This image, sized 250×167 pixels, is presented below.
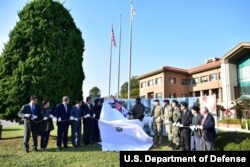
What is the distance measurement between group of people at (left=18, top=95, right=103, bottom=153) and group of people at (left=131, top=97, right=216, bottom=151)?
2204mm

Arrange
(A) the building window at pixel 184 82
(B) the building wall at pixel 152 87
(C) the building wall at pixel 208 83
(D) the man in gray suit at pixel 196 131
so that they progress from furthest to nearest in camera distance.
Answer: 1. (A) the building window at pixel 184 82
2. (B) the building wall at pixel 152 87
3. (C) the building wall at pixel 208 83
4. (D) the man in gray suit at pixel 196 131

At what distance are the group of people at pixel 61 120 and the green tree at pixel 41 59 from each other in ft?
5.42

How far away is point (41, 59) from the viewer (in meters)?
14.5

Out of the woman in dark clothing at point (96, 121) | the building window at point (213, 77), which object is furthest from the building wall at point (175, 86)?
the woman in dark clothing at point (96, 121)

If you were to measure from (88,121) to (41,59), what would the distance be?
390cm

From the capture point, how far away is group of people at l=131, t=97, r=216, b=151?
10336mm

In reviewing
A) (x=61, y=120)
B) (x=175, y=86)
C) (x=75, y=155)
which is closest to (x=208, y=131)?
(x=75, y=155)

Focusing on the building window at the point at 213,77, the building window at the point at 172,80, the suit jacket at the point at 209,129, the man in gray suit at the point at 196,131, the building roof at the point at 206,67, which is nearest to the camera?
the suit jacket at the point at 209,129

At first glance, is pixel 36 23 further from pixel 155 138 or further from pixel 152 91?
pixel 152 91

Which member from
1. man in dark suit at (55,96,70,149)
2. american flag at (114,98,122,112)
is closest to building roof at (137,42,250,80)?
american flag at (114,98,122,112)

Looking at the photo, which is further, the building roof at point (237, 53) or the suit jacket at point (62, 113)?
the building roof at point (237, 53)

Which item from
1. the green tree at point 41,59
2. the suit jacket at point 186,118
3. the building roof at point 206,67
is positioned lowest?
the suit jacket at point 186,118

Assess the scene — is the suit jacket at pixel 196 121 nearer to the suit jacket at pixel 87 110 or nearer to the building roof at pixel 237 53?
the suit jacket at pixel 87 110

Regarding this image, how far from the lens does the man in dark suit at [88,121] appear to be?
13406 millimetres
